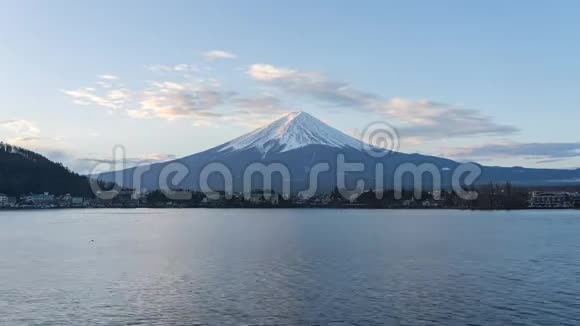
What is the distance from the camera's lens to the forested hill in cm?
8444

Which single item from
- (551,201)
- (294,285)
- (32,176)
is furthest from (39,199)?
(294,285)

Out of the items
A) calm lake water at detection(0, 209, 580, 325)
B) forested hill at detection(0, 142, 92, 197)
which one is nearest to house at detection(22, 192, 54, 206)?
forested hill at detection(0, 142, 92, 197)

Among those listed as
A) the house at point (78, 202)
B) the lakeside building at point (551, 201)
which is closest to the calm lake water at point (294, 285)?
the lakeside building at point (551, 201)

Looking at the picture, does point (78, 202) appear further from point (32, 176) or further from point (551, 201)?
point (551, 201)

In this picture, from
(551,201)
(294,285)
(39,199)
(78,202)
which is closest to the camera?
(294,285)

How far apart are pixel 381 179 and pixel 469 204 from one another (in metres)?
40.7

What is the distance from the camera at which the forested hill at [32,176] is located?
84.4 m

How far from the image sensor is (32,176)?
86000 millimetres

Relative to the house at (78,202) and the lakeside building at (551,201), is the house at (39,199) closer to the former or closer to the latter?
the house at (78,202)

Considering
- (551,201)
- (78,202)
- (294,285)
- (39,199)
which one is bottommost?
(294,285)

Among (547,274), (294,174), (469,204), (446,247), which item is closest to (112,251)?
(446,247)

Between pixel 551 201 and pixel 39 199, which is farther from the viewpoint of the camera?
pixel 39 199

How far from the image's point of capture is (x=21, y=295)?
1184cm

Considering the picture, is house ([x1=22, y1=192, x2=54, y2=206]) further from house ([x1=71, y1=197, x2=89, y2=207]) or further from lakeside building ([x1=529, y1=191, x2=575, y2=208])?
lakeside building ([x1=529, y1=191, x2=575, y2=208])
